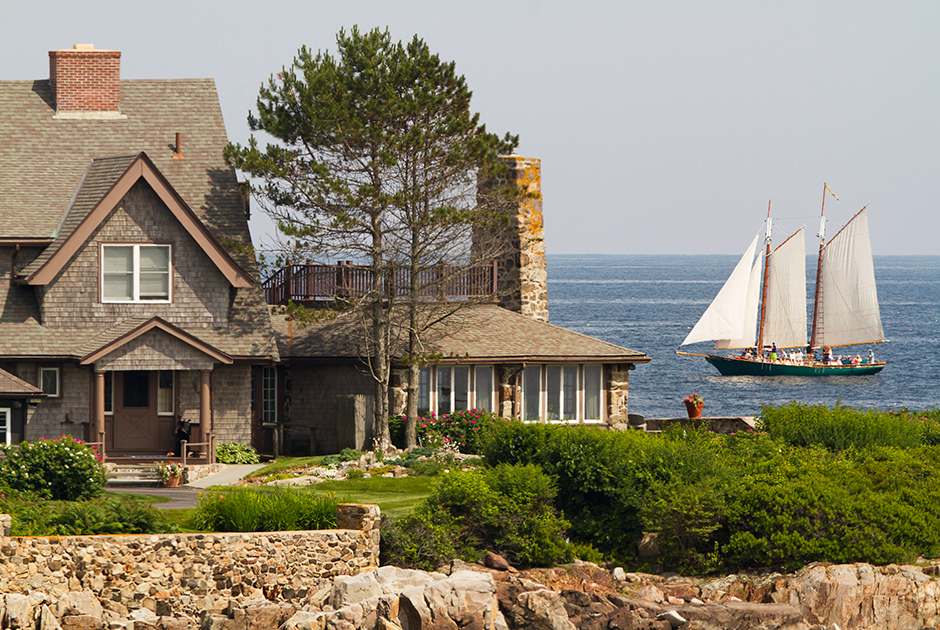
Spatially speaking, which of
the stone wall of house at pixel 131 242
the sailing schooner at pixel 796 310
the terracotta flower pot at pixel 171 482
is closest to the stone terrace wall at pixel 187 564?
the terracotta flower pot at pixel 171 482

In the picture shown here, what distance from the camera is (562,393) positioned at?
106ft

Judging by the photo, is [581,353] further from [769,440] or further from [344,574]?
[344,574]

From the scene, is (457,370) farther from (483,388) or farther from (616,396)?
(616,396)

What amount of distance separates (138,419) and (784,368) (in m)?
65.3

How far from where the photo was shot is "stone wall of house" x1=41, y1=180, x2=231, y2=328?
29.3 meters

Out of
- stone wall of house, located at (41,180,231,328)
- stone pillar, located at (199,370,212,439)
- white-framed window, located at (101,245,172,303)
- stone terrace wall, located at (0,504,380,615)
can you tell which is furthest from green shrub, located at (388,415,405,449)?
stone terrace wall, located at (0,504,380,615)

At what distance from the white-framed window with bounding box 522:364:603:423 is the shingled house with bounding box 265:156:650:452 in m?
0.03

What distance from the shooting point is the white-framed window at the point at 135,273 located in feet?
96.7

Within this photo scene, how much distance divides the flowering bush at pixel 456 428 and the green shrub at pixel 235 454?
14.4 ft

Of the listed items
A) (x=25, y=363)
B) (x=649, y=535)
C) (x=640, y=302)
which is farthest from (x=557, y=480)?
(x=640, y=302)

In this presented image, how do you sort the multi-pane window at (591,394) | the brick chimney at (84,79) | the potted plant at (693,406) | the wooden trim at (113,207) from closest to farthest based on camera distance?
1. the wooden trim at (113,207)
2. the multi-pane window at (591,394)
3. the brick chimney at (84,79)
4. the potted plant at (693,406)

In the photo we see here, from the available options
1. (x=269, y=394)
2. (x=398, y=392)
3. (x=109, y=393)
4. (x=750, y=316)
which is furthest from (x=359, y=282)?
(x=750, y=316)

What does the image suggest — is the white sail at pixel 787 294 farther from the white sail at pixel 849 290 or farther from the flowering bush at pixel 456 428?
the flowering bush at pixel 456 428

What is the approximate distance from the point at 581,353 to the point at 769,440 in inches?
314
